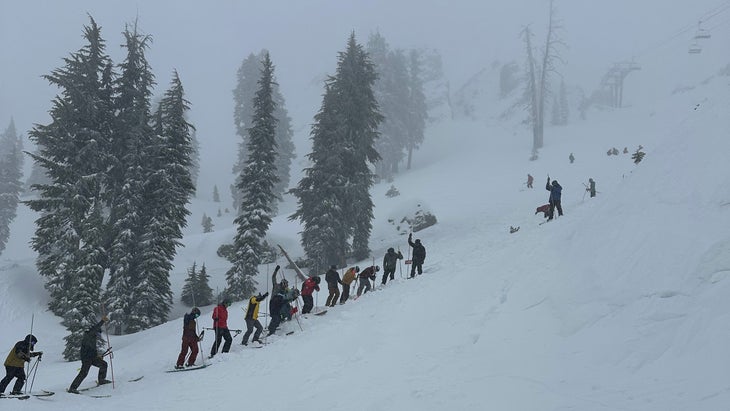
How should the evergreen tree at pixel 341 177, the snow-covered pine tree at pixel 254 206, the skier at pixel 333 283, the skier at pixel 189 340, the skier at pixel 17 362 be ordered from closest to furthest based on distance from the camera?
the skier at pixel 17 362, the skier at pixel 189 340, the skier at pixel 333 283, the snow-covered pine tree at pixel 254 206, the evergreen tree at pixel 341 177

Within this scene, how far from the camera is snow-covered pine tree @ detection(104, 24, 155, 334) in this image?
74.8 feet

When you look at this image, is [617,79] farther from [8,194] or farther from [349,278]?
[8,194]

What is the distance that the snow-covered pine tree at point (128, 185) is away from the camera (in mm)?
22812

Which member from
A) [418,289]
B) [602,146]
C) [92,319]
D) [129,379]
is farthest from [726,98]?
[602,146]

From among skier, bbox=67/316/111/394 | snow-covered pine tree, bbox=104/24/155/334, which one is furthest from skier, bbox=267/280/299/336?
snow-covered pine tree, bbox=104/24/155/334

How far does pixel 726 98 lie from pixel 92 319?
2490cm

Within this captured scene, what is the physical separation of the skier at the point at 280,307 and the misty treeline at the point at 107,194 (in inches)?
381

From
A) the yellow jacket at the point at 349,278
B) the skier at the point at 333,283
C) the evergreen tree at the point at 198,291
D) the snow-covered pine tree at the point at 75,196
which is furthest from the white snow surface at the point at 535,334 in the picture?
the evergreen tree at the point at 198,291

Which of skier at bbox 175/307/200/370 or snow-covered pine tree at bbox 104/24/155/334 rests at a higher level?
snow-covered pine tree at bbox 104/24/155/334

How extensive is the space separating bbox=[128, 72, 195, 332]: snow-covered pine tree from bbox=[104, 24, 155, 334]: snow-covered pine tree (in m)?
0.39

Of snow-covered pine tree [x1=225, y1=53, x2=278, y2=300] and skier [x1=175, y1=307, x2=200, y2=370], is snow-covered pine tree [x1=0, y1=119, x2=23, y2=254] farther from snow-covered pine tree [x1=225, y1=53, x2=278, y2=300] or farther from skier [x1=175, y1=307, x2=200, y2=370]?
skier [x1=175, y1=307, x2=200, y2=370]

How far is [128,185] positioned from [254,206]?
6.38m

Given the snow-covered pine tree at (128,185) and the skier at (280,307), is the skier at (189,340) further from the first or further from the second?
the snow-covered pine tree at (128,185)

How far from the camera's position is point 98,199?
74.4 ft
